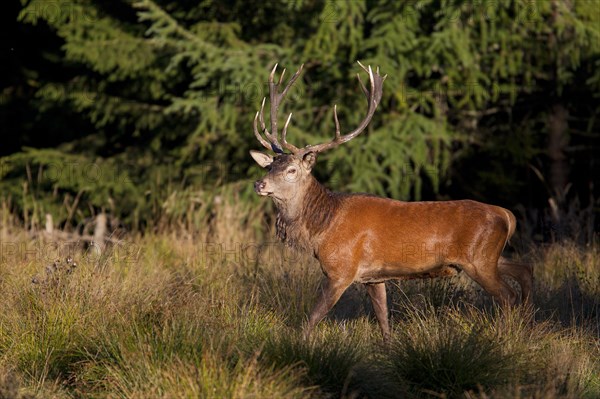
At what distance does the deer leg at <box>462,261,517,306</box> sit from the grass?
214 mm

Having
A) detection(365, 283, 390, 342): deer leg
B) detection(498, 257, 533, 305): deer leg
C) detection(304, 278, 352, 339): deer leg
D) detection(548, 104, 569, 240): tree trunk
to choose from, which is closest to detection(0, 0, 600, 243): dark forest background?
detection(548, 104, 569, 240): tree trunk

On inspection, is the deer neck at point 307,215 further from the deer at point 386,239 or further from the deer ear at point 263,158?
the deer ear at point 263,158

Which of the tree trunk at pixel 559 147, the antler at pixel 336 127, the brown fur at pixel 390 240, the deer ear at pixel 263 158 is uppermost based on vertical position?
the antler at pixel 336 127

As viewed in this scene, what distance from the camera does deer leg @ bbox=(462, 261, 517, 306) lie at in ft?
24.5

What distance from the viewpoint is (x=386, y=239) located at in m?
7.59

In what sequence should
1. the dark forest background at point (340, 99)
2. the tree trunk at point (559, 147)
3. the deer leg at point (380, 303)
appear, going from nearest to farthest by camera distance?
the deer leg at point (380, 303) → the dark forest background at point (340, 99) → the tree trunk at point (559, 147)

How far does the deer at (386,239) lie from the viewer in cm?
749

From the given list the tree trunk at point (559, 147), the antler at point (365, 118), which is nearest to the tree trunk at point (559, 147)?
the tree trunk at point (559, 147)

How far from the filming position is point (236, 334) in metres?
6.23

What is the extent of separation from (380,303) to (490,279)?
3.00ft

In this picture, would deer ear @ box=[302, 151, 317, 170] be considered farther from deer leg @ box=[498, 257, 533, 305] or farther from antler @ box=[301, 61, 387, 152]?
deer leg @ box=[498, 257, 533, 305]

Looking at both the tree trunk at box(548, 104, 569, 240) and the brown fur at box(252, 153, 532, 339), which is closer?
the brown fur at box(252, 153, 532, 339)

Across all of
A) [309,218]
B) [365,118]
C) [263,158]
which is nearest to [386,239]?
[309,218]

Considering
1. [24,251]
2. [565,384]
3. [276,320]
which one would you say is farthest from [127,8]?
[565,384]
